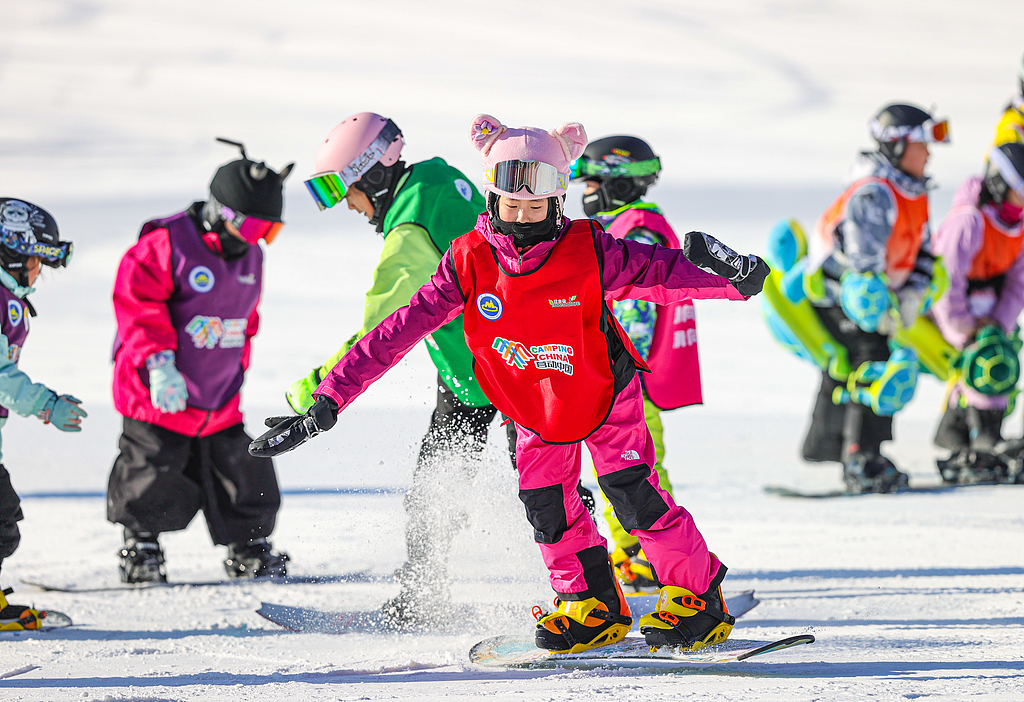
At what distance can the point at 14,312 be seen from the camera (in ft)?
13.9

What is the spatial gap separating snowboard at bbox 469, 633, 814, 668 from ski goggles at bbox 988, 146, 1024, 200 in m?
5.40

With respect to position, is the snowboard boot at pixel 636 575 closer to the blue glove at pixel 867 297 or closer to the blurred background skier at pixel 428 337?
the blurred background skier at pixel 428 337

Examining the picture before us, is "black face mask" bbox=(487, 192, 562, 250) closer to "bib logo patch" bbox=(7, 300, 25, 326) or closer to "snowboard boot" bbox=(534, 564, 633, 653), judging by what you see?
"snowboard boot" bbox=(534, 564, 633, 653)

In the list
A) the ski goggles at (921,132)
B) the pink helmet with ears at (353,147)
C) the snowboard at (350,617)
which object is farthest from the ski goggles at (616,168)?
the ski goggles at (921,132)

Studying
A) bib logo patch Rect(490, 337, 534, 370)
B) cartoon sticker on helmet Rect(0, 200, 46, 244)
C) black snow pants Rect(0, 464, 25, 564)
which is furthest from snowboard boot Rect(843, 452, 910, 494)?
cartoon sticker on helmet Rect(0, 200, 46, 244)

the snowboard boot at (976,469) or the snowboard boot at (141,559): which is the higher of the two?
the snowboard boot at (976,469)

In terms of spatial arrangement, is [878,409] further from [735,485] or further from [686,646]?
[686,646]

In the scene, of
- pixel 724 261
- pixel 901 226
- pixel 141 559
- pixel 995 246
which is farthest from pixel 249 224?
pixel 995 246

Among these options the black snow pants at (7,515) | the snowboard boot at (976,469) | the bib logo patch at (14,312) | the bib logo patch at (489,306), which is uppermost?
the bib logo patch at (14,312)

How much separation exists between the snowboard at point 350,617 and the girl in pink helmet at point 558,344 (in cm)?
73

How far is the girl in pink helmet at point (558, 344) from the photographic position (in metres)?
3.29

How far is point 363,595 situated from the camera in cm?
484

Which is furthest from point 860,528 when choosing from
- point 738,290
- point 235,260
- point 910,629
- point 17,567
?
point 17,567

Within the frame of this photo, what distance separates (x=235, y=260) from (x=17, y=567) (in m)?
2.05
